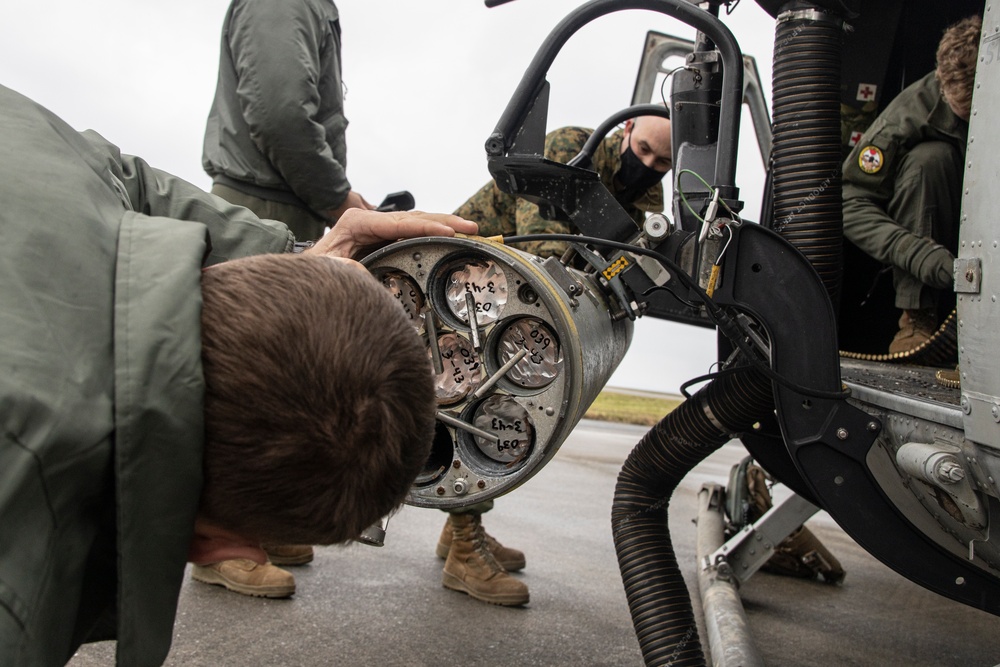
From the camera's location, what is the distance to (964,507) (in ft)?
5.37

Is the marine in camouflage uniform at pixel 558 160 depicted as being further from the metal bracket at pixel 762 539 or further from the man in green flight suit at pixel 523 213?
the metal bracket at pixel 762 539

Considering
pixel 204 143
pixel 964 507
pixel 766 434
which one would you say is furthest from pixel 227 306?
pixel 204 143

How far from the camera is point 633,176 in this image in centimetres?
324

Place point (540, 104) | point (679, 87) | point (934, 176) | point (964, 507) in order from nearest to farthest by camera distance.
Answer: point (964, 507) < point (540, 104) < point (679, 87) < point (934, 176)

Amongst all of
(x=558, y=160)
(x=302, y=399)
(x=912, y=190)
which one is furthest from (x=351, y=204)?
(x=302, y=399)

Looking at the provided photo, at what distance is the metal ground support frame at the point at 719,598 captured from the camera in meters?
2.13

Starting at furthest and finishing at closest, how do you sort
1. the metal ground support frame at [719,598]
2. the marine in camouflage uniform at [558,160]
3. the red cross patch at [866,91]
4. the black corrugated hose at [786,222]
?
the red cross patch at [866,91], the marine in camouflage uniform at [558,160], the metal ground support frame at [719,598], the black corrugated hose at [786,222]

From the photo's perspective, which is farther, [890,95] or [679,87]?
[890,95]

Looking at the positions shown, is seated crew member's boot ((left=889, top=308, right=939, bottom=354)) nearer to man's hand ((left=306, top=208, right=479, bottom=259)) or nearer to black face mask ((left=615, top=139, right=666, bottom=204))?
black face mask ((left=615, top=139, right=666, bottom=204))

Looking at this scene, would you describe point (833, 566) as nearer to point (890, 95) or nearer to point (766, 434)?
point (766, 434)

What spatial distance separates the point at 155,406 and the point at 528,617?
2112 mm

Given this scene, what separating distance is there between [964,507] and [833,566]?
2076 millimetres

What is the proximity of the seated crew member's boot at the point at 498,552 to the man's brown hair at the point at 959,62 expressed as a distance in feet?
7.09

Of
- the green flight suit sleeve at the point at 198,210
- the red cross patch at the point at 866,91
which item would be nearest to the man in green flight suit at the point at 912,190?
the red cross patch at the point at 866,91
